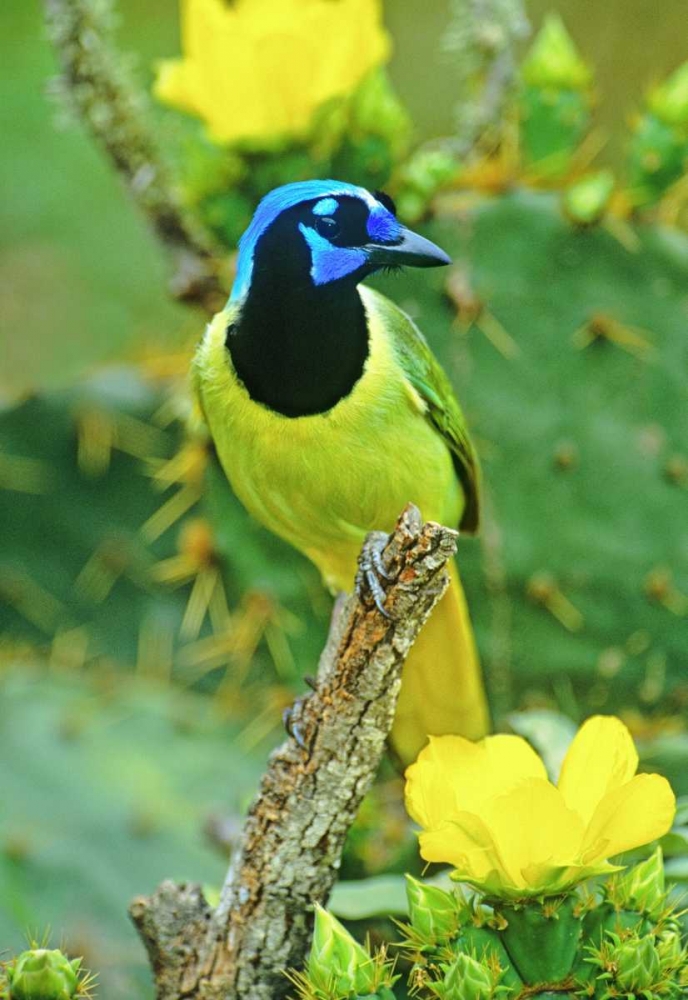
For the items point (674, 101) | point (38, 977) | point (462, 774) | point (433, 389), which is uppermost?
point (674, 101)

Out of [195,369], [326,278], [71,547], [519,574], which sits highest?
[326,278]

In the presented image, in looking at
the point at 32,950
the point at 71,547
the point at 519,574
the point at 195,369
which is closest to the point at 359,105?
the point at 195,369

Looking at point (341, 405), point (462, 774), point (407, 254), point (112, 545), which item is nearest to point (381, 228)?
point (407, 254)

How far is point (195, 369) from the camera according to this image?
1.02 m

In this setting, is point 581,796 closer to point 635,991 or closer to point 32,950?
point 635,991

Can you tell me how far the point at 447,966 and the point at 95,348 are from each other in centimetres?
193

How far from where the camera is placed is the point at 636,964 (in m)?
0.73

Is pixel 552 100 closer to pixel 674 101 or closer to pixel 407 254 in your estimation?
pixel 674 101

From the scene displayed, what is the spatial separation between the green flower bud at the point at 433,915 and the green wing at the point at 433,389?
43 centimetres

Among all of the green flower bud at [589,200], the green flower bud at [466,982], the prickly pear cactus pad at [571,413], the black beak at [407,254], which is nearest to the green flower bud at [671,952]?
the green flower bud at [466,982]

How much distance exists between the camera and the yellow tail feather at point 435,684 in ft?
3.80

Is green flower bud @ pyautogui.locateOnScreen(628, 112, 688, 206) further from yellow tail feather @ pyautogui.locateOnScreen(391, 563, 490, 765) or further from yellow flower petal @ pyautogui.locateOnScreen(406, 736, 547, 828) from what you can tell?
yellow flower petal @ pyautogui.locateOnScreen(406, 736, 547, 828)

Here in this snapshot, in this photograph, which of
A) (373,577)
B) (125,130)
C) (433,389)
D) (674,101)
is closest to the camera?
(373,577)

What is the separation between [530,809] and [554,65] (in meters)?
0.88
